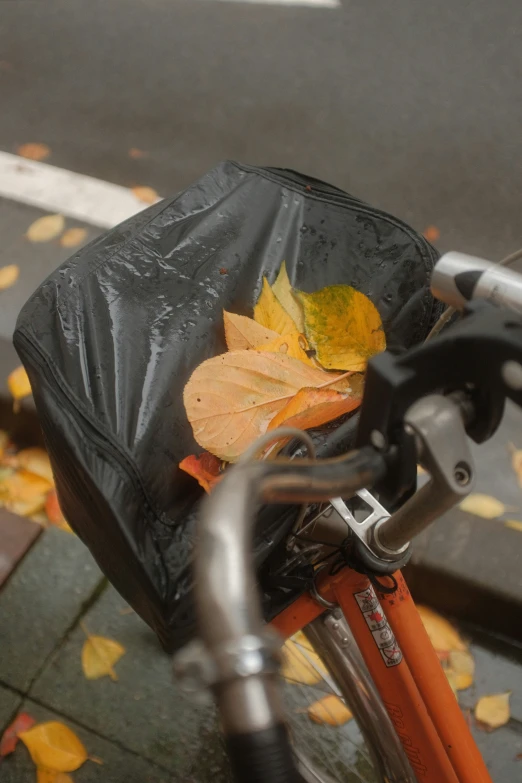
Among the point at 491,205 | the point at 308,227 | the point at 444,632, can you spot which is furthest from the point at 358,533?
the point at 491,205

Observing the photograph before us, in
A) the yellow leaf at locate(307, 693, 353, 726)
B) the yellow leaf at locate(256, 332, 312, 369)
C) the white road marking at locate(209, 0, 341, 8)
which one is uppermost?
the white road marking at locate(209, 0, 341, 8)

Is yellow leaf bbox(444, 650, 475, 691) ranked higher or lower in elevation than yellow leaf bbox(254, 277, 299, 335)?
lower

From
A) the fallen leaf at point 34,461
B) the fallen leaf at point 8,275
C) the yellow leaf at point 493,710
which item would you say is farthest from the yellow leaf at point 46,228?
the yellow leaf at point 493,710

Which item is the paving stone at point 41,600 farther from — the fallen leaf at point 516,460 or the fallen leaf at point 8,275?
the fallen leaf at point 516,460

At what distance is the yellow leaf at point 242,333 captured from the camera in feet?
2.92

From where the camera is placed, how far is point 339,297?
2.89 feet

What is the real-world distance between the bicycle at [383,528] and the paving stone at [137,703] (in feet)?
2.43

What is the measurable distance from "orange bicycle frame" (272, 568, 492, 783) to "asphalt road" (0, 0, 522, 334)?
178cm

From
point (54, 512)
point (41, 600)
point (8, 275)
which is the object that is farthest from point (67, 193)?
point (41, 600)

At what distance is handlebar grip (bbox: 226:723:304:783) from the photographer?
323 millimetres

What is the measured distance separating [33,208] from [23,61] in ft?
Answer: 3.79

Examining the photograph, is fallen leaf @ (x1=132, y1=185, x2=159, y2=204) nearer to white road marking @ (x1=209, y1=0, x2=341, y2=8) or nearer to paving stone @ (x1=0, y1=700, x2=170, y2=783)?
white road marking @ (x1=209, y1=0, x2=341, y2=8)

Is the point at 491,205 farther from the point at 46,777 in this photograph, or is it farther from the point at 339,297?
the point at 46,777

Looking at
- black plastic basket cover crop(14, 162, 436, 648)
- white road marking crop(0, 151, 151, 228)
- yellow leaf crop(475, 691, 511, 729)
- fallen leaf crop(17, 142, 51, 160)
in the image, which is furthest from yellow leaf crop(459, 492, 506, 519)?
fallen leaf crop(17, 142, 51, 160)
